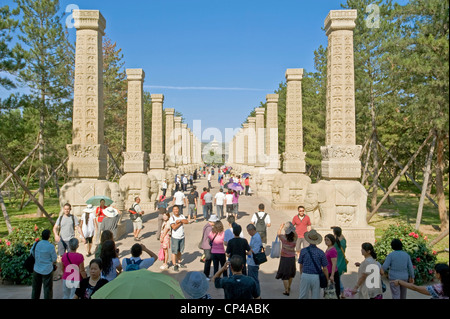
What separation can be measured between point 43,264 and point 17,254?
2.48 meters

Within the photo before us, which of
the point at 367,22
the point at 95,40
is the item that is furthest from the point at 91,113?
the point at 367,22

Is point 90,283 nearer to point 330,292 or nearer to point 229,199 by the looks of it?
point 330,292

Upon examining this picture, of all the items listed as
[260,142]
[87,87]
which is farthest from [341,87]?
[260,142]

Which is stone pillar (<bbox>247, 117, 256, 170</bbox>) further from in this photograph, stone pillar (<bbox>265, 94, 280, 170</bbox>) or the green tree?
the green tree

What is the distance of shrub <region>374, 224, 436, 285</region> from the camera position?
309 inches

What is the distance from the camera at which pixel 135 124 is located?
63.7ft

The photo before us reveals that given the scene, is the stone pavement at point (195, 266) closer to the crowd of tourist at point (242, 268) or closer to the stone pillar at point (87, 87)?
the crowd of tourist at point (242, 268)

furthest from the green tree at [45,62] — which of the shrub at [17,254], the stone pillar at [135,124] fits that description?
the shrub at [17,254]

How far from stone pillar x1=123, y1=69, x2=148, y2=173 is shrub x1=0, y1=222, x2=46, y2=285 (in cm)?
1029

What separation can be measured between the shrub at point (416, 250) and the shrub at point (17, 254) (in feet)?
26.6

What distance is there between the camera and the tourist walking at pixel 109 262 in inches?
219
